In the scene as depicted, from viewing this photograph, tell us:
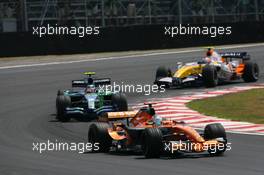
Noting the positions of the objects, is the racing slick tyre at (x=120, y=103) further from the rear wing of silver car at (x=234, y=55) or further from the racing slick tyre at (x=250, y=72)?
the racing slick tyre at (x=250, y=72)

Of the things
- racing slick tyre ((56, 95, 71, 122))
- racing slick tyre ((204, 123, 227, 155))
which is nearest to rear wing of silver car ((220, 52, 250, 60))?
racing slick tyre ((56, 95, 71, 122))

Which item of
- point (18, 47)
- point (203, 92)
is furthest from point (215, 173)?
point (18, 47)

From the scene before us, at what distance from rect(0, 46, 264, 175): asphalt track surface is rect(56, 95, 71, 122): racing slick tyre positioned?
0.28m

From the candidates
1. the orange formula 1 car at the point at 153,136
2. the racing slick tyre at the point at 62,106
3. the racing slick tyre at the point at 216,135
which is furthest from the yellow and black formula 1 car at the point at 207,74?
the racing slick tyre at the point at 216,135

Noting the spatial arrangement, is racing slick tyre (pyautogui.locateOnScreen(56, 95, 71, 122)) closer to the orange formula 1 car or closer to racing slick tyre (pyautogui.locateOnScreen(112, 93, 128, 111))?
racing slick tyre (pyautogui.locateOnScreen(112, 93, 128, 111))

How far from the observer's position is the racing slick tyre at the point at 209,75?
88.5ft

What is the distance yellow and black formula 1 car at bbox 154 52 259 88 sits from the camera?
2719 cm

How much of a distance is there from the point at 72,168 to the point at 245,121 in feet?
23.5

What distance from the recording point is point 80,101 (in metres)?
21.5

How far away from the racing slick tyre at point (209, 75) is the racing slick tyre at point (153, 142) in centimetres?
1332

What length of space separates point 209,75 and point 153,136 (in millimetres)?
13567

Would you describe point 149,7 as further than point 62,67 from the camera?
Yes

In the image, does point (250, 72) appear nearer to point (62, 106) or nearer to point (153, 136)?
point (62, 106)

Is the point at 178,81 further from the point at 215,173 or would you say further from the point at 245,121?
the point at 215,173
